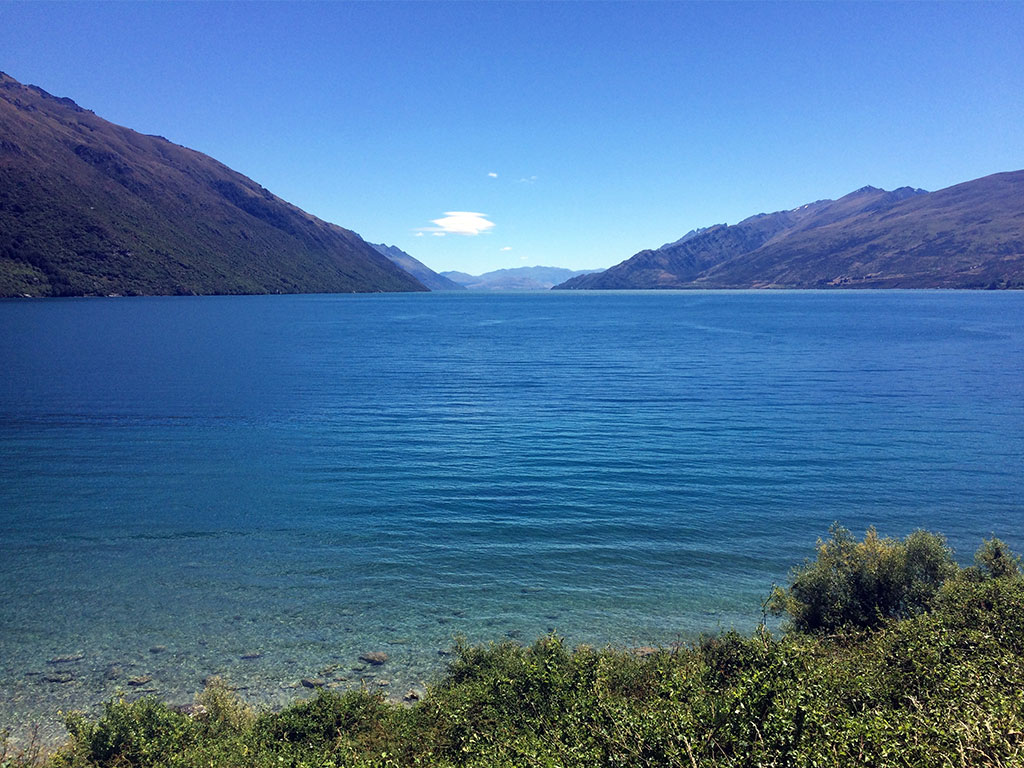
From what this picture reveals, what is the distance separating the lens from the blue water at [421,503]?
24266 millimetres

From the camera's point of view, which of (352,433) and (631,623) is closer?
(631,623)

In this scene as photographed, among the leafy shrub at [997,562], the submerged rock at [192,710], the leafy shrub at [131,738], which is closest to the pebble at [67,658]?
the submerged rock at [192,710]

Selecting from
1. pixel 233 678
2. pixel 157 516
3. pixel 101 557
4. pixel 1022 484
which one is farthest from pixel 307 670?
pixel 1022 484

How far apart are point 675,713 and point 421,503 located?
87.7 feet

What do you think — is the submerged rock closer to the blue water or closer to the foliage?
the blue water

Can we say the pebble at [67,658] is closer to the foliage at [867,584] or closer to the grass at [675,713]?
the grass at [675,713]

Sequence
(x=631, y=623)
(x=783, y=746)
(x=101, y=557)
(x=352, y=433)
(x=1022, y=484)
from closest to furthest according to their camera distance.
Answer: (x=783, y=746), (x=631, y=623), (x=101, y=557), (x=1022, y=484), (x=352, y=433)

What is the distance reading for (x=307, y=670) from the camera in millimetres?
22047

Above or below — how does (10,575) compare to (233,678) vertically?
above

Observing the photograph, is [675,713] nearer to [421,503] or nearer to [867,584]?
[867,584]

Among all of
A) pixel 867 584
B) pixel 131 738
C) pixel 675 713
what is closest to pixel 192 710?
pixel 131 738

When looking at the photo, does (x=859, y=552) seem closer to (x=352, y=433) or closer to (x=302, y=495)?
(x=302, y=495)

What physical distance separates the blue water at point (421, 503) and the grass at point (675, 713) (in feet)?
13.6

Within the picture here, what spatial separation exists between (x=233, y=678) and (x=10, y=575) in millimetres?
16134
